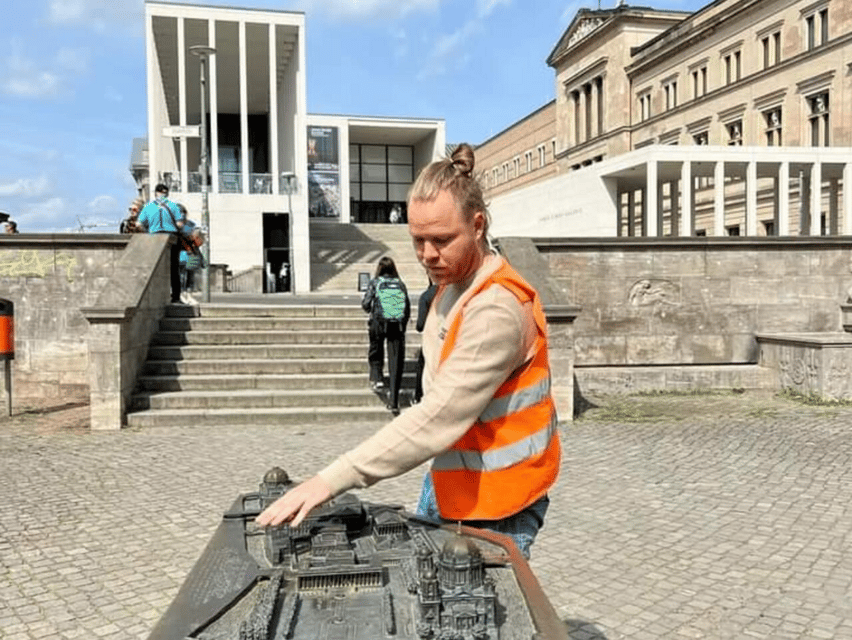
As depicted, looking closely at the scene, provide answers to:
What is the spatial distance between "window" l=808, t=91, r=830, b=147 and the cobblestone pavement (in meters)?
37.4

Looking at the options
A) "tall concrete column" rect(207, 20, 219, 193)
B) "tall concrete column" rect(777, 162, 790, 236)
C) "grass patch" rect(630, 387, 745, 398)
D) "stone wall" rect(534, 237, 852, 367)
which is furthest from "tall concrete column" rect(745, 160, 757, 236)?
"tall concrete column" rect(207, 20, 219, 193)

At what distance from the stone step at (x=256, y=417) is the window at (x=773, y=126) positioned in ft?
142

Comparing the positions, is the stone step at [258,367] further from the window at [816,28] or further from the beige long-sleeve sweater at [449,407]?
the window at [816,28]

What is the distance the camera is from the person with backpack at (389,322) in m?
10.2

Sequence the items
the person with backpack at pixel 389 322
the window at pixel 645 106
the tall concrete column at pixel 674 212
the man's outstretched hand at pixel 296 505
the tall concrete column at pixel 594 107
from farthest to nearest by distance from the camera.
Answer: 1. the tall concrete column at pixel 594 107
2. the window at pixel 645 106
3. the tall concrete column at pixel 674 212
4. the person with backpack at pixel 389 322
5. the man's outstretched hand at pixel 296 505

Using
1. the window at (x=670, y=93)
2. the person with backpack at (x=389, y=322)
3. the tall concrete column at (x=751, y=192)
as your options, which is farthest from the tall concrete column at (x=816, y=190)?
the window at (x=670, y=93)

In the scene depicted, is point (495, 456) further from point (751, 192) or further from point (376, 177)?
point (376, 177)

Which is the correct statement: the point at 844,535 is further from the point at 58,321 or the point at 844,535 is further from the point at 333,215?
the point at 333,215

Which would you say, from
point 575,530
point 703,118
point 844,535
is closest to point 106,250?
point 575,530

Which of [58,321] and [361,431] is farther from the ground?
[58,321]

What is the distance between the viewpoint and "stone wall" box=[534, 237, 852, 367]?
13.2m

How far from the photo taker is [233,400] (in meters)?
10.6

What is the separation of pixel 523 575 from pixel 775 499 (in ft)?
17.8

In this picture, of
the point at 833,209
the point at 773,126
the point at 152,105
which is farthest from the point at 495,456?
the point at 773,126
